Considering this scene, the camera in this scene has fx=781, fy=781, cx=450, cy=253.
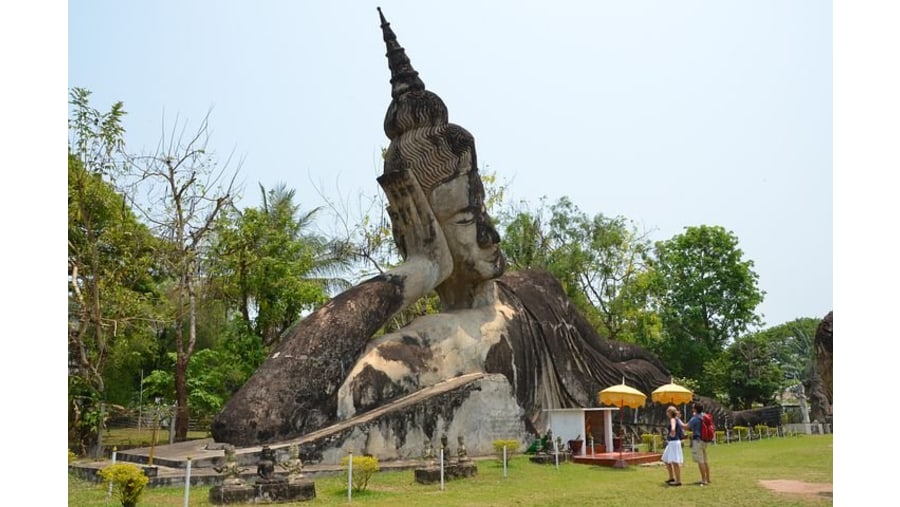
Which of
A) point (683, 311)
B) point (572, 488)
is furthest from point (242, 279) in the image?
point (683, 311)

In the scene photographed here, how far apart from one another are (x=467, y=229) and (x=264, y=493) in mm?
8216

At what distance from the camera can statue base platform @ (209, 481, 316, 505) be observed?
7.88 meters

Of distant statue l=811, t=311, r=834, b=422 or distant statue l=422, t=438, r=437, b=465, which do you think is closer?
distant statue l=811, t=311, r=834, b=422

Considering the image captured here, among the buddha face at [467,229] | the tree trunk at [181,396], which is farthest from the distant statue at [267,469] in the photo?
the tree trunk at [181,396]

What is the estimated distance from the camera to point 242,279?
66.1ft

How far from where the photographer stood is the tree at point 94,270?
15.7m

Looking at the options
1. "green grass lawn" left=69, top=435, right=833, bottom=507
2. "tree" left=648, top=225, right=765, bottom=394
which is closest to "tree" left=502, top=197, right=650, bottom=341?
"tree" left=648, top=225, right=765, bottom=394

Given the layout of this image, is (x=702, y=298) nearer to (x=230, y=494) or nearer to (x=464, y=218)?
(x=464, y=218)

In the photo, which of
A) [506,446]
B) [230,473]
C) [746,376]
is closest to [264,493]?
[230,473]

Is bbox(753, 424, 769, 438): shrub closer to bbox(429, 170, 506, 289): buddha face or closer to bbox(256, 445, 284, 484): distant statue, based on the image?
bbox(429, 170, 506, 289): buddha face

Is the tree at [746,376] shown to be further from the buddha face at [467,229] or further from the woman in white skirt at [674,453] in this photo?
the woman in white skirt at [674,453]

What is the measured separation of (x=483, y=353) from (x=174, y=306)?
11.9 m

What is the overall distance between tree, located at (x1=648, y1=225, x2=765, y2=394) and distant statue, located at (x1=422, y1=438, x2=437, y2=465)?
22990 mm

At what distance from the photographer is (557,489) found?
927 centimetres
